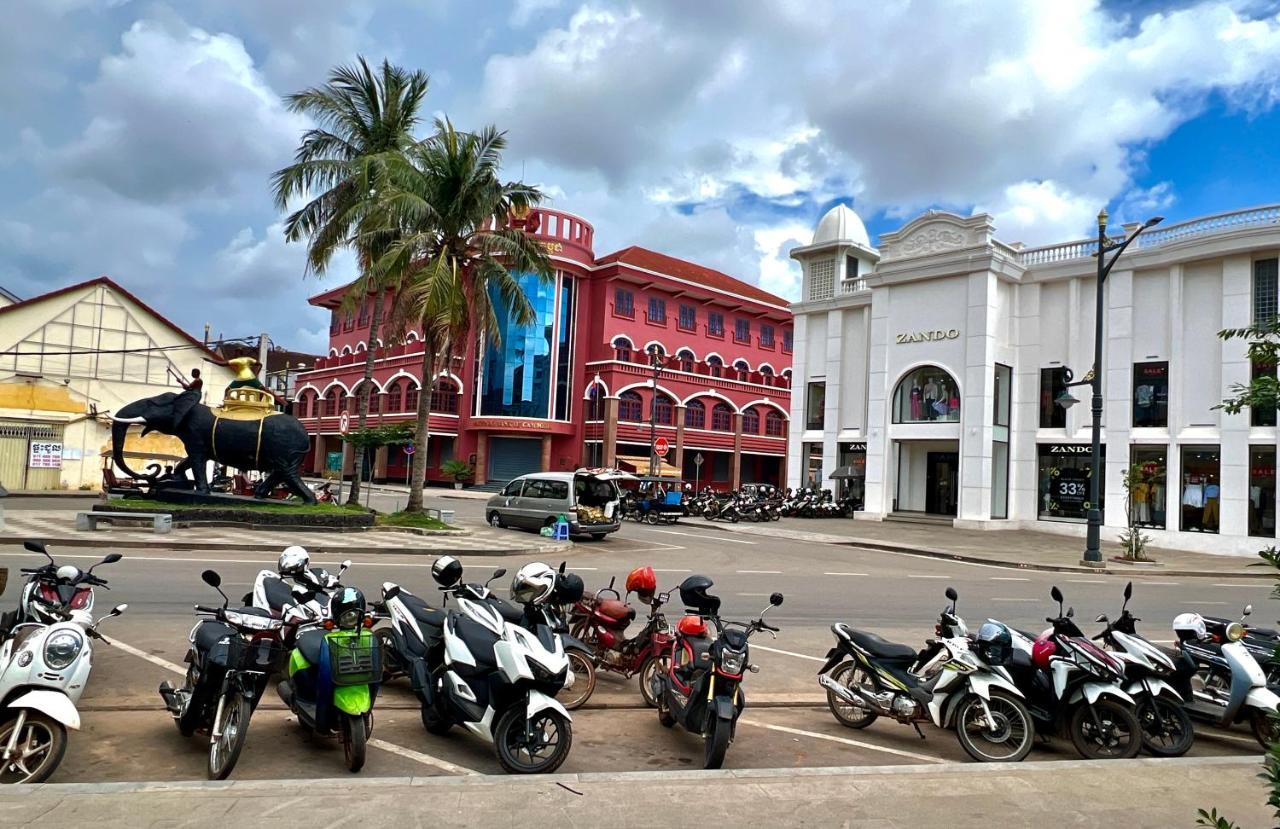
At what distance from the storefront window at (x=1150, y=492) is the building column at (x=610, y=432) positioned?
2746 centimetres

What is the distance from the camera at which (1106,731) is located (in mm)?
6148

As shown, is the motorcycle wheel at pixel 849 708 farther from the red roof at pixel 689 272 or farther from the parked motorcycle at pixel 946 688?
the red roof at pixel 689 272

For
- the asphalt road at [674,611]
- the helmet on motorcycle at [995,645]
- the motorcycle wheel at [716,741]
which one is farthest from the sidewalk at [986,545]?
the motorcycle wheel at [716,741]

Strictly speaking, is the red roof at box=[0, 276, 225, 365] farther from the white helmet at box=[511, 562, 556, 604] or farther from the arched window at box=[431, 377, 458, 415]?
the white helmet at box=[511, 562, 556, 604]

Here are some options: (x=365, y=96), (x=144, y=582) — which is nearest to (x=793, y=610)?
(x=144, y=582)

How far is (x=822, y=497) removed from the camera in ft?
119

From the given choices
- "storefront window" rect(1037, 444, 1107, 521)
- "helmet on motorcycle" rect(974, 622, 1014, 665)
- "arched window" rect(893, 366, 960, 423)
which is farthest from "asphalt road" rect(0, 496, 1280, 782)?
"arched window" rect(893, 366, 960, 423)

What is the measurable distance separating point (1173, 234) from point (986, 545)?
13401 millimetres

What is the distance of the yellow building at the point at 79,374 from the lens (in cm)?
3142

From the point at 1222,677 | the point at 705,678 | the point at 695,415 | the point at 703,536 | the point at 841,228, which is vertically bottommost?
the point at 703,536

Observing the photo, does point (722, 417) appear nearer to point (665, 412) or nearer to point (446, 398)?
point (665, 412)

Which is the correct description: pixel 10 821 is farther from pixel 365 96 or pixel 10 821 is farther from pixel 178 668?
pixel 365 96

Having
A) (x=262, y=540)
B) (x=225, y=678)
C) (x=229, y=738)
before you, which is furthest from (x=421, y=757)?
(x=262, y=540)

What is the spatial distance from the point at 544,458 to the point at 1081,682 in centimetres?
4605
